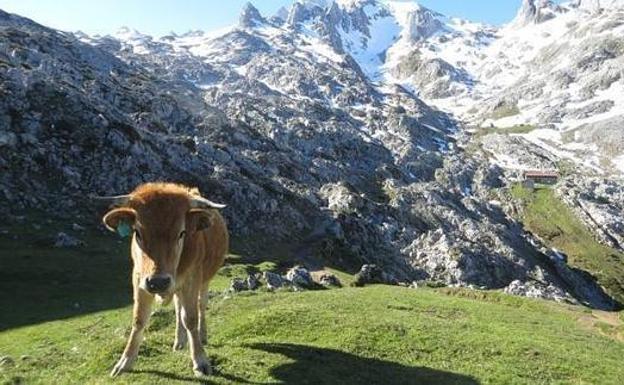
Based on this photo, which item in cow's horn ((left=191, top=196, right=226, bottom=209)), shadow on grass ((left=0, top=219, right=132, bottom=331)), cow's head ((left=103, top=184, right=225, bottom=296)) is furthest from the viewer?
shadow on grass ((left=0, top=219, right=132, bottom=331))

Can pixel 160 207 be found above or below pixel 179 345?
above

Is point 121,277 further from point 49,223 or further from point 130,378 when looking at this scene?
point 130,378

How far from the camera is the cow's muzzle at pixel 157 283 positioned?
13016 mm

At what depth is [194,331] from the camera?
16.0 metres

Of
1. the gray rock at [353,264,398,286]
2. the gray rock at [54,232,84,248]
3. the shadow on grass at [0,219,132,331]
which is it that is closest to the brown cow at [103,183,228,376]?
the shadow on grass at [0,219,132,331]

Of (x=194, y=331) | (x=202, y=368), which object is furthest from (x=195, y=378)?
(x=194, y=331)

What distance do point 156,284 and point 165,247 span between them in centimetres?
95

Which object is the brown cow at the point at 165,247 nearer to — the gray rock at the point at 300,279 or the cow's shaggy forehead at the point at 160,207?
the cow's shaggy forehead at the point at 160,207

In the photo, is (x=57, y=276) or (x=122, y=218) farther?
(x=57, y=276)

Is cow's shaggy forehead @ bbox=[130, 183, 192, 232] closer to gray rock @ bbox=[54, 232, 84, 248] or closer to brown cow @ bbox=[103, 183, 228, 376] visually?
brown cow @ bbox=[103, 183, 228, 376]

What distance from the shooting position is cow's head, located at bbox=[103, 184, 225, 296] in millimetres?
13289

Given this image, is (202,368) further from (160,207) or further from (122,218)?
(160,207)

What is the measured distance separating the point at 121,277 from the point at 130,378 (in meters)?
52.0

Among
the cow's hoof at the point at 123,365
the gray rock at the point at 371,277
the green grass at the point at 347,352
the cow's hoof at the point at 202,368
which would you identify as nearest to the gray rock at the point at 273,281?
the gray rock at the point at 371,277
